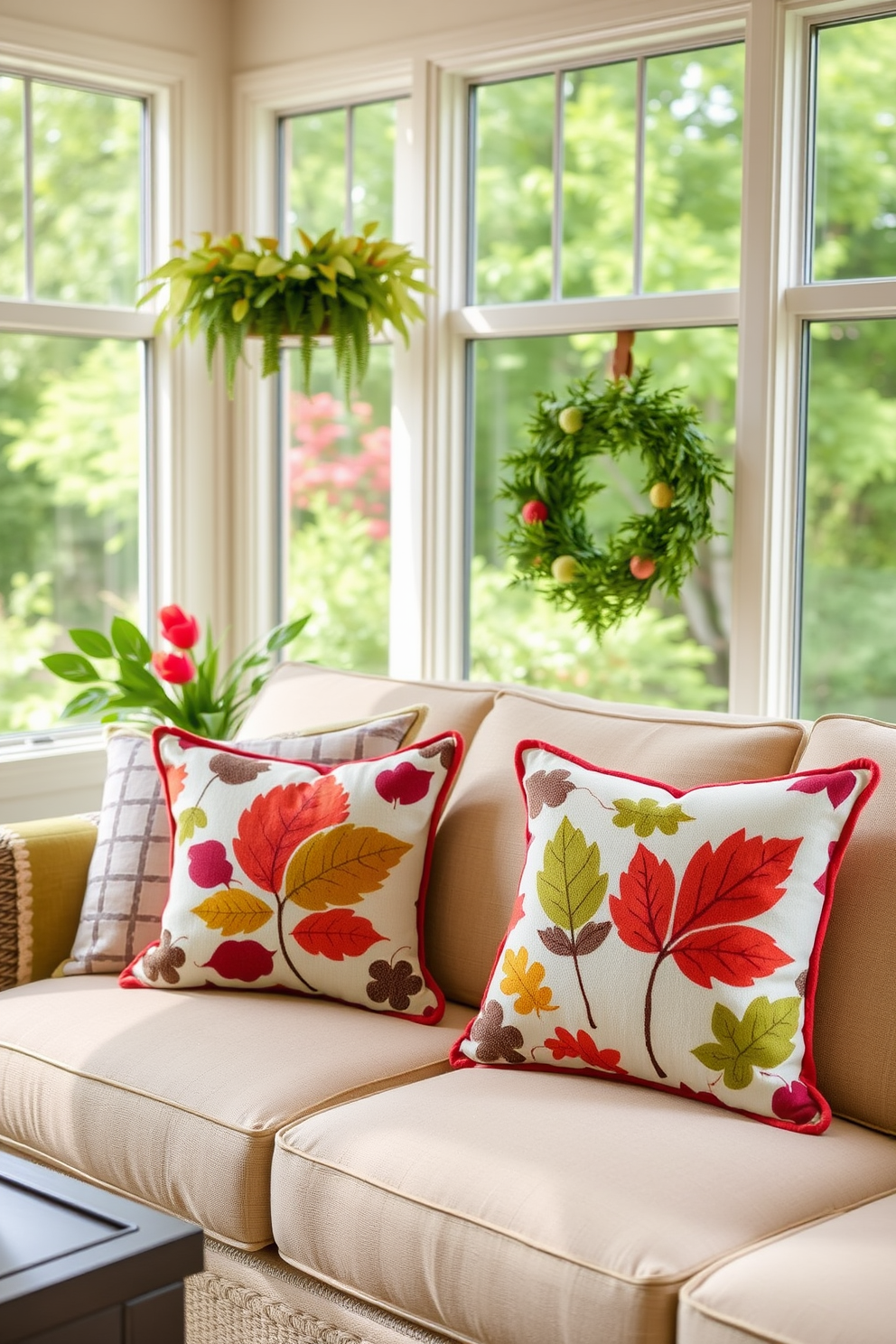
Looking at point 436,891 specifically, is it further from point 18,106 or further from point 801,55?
point 18,106

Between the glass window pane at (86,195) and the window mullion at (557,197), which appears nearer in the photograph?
the window mullion at (557,197)

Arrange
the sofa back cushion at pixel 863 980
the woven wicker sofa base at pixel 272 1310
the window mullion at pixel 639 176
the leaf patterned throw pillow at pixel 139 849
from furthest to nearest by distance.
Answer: the window mullion at pixel 639 176
the leaf patterned throw pillow at pixel 139 849
the sofa back cushion at pixel 863 980
the woven wicker sofa base at pixel 272 1310

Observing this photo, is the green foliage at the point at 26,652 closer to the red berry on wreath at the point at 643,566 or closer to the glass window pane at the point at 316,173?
the glass window pane at the point at 316,173

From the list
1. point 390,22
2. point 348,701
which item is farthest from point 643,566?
point 390,22

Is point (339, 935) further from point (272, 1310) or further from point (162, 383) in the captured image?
point (162, 383)

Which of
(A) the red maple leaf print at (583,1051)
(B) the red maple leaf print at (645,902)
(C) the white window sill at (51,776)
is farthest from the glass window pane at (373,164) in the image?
(A) the red maple leaf print at (583,1051)

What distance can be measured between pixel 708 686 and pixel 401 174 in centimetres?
140

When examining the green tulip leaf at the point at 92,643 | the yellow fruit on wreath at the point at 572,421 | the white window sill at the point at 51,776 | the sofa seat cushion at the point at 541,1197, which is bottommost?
the sofa seat cushion at the point at 541,1197

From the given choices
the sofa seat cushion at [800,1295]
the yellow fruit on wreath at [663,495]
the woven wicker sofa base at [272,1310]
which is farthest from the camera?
the yellow fruit on wreath at [663,495]

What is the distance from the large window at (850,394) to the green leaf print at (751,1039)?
1171 mm

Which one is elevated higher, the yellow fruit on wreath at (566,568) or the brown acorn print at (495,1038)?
the yellow fruit on wreath at (566,568)

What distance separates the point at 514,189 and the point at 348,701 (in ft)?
4.31

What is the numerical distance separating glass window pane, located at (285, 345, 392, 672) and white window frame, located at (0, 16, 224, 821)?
20 cm

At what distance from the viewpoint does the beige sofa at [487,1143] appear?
60.7 inches
